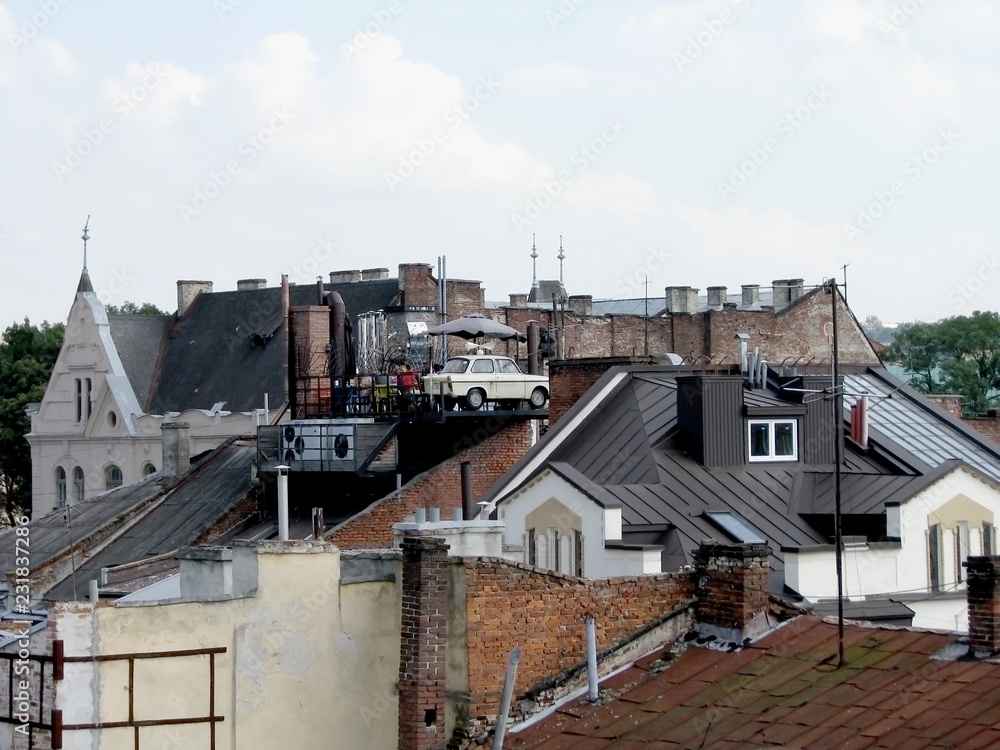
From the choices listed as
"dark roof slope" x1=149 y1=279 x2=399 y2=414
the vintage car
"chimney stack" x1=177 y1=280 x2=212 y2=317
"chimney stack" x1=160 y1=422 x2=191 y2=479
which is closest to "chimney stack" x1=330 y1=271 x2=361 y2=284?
"dark roof slope" x1=149 y1=279 x2=399 y2=414

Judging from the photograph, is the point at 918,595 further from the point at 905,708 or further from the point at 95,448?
the point at 95,448

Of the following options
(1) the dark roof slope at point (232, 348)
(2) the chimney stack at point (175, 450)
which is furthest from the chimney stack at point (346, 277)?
(2) the chimney stack at point (175, 450)

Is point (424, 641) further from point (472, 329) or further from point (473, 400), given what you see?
point (472, 329)

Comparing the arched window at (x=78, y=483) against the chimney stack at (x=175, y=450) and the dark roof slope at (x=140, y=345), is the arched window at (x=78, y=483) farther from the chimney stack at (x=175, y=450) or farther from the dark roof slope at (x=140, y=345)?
the chimney stack at (x=175, y=450)

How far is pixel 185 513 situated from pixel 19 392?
3522cm

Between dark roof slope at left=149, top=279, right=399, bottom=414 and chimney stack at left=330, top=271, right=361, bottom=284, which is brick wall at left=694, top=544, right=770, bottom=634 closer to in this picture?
dark roof slope at left=149, top=279, right=399, bottom=414

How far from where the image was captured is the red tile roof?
47.6 ft

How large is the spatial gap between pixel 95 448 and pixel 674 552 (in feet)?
132

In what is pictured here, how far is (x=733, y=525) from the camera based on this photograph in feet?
86.5

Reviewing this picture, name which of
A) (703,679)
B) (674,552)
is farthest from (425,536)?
(674,552)

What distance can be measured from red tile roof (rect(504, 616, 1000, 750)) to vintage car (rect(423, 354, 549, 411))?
2002 centimetres

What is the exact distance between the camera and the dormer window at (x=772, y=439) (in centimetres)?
2859

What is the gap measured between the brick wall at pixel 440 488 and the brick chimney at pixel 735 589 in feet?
48.9

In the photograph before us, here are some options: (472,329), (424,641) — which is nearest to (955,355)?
(472,329)
